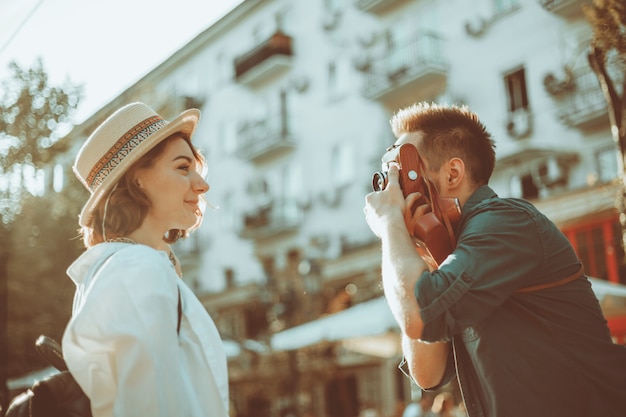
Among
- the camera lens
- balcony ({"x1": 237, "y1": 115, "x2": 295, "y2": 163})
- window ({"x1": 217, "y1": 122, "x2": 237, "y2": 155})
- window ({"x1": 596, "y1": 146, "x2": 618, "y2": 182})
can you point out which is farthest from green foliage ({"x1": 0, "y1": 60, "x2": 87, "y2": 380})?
window ({"x1": 217, "y1": 122, "x2": 237, "y2": 155})

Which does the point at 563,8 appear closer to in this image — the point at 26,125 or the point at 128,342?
the point at 26,125

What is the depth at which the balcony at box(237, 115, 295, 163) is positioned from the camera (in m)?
24.3

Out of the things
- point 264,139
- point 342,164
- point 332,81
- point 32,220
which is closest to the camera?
point 32,220

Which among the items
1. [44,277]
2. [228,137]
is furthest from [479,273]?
[228,137]

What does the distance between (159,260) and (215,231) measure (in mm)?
26558

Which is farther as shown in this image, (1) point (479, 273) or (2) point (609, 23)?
(2) point (609, 23)

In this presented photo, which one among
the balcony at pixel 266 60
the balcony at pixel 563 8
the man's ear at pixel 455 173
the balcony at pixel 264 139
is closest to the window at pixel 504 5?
the balcony at pixel 563 8

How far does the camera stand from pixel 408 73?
1891 centimetres

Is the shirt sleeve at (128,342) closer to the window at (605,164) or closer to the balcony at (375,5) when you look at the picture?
the window at (605,164)

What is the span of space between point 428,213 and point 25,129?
520 centimetres

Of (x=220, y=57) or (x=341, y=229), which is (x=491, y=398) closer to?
(x=341, y=229)

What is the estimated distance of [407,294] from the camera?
2.12 m

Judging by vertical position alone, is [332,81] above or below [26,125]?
above

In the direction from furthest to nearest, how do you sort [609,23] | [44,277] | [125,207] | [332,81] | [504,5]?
[332,81]
[504,5]
[44,277]
[609,23]
[125,207]
